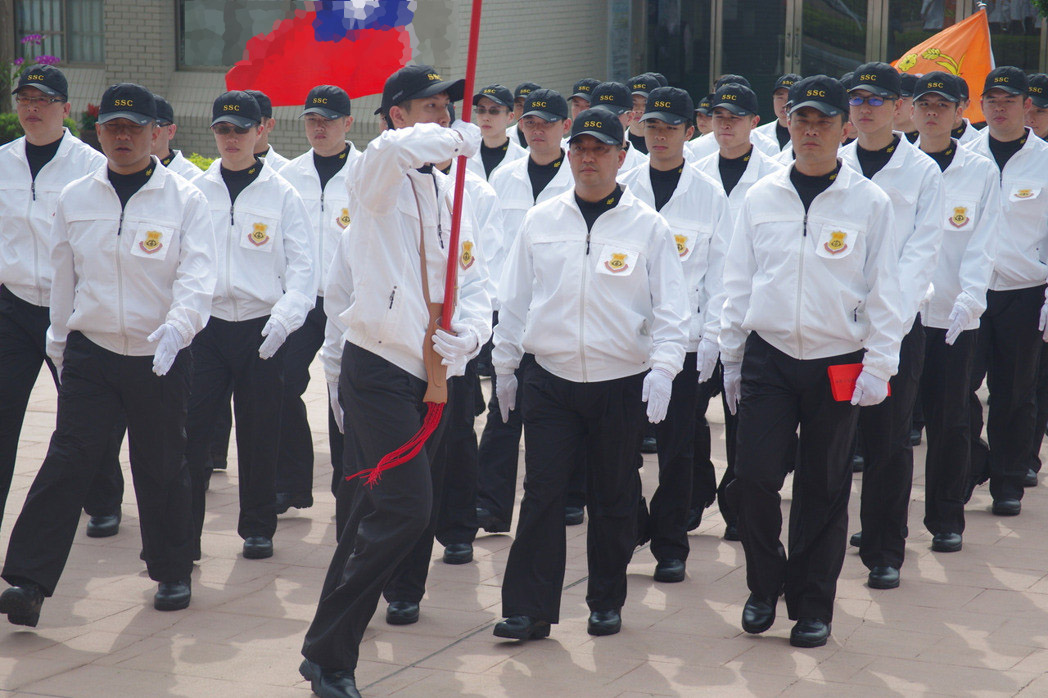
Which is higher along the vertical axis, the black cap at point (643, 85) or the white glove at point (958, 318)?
the black cap at point (643, 85)

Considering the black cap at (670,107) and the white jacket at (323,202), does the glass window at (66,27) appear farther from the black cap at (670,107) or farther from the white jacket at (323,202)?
the black cap at (670,107)

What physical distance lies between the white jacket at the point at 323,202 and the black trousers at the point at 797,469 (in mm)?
2933

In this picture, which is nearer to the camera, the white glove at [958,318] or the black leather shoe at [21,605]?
the black leather shoe at [21,605]

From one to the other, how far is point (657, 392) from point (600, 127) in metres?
1.11

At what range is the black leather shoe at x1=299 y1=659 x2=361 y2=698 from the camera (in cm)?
471

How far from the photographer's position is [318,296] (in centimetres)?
775

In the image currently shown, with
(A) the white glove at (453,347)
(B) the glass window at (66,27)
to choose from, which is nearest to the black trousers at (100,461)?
(A) the white glove at (453,347)

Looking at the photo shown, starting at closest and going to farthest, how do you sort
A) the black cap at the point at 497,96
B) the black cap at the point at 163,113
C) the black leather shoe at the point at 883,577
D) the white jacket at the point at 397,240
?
1. the white jacket at the point at 397,240
2. the black leather shoe at the point at 883,577
3. the black cap at the point at 163,113
4. the black cap at the point at 497,96

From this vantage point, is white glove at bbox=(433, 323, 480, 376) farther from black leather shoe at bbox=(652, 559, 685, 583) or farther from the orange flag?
the orange flag

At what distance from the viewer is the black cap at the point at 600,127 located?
5457 mm

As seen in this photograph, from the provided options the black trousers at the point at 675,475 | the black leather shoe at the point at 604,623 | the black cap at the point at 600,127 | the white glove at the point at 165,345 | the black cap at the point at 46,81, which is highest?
the black cap at the point at 46,81

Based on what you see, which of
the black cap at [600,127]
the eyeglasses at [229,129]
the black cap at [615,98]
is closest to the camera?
the black cap at [600,127]

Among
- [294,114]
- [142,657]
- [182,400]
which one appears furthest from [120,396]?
[294,114]

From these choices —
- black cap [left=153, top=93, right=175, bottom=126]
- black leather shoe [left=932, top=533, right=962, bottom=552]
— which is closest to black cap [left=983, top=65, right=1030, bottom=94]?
black leather shoe [left=932, top=533, right=962, bottom=552]
